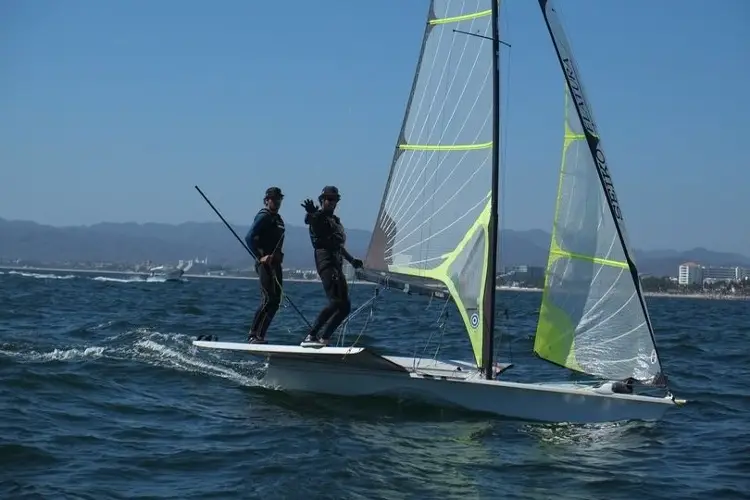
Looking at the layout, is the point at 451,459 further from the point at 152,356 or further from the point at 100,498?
the point at 152,356

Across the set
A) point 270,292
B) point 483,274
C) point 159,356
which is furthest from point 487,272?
point 159,356

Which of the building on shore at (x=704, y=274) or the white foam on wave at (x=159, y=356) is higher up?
the building on shore at (x=704, y=274)

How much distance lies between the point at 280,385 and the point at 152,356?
160 inches

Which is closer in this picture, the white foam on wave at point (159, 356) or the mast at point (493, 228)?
the mast at point (493, 228)

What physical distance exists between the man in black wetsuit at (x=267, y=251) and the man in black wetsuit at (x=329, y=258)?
0.46m

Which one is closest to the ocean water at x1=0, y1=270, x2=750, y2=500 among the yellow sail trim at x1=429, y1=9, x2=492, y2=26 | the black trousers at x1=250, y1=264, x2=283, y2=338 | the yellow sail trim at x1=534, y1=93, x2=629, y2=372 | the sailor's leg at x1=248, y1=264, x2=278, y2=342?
the sailor's leg at x1=248, y1=264, x2=278, y2=342

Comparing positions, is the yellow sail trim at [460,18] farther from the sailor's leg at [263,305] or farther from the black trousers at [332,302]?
the sailor's leg at [263,305]

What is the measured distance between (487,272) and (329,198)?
2068 mm

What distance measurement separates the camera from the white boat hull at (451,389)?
441 inches

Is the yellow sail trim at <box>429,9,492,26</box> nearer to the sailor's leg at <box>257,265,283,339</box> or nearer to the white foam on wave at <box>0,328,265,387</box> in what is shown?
the sailor's leg at <box>257,265,283,339</box>

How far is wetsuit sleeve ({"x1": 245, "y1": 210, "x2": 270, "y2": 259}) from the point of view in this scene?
12156 mm

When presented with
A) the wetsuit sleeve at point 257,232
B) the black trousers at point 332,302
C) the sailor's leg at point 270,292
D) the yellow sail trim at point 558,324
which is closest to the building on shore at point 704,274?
the yellow sail trim at point 558,324

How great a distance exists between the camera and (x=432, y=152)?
483 inches

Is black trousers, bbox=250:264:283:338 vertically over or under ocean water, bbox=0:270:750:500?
over
